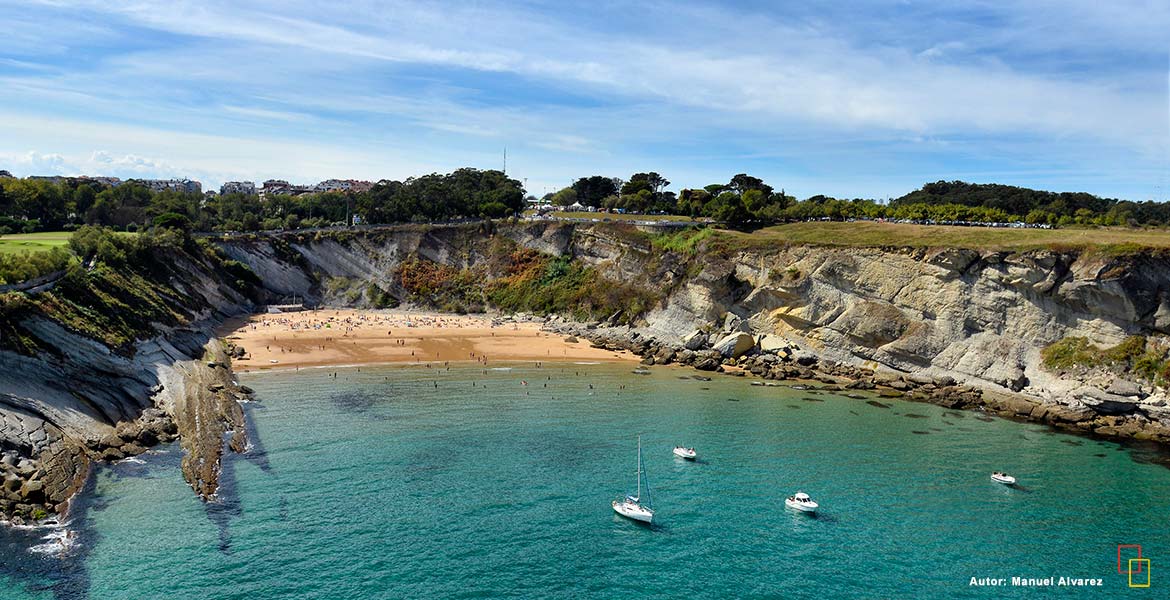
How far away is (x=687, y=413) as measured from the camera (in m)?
51.1

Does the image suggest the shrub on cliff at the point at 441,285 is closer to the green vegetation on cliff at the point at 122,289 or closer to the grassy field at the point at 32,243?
the green vegetation on cliff at the point at 122,289

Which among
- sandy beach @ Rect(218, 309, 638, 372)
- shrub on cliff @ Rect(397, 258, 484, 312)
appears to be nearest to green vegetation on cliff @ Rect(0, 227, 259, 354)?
sandy beach @ Rect(218, 309, 638, 372)

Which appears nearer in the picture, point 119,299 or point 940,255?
point 119,299

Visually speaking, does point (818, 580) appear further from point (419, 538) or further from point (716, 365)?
point (716, 365)

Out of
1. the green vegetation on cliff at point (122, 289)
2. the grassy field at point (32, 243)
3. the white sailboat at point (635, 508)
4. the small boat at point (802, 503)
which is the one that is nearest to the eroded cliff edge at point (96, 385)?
the green vegetation on cliff at point (122, 289)

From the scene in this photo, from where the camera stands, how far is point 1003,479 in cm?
3906

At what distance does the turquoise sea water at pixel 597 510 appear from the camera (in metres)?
27.2

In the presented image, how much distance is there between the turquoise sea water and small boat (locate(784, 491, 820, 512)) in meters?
0.77

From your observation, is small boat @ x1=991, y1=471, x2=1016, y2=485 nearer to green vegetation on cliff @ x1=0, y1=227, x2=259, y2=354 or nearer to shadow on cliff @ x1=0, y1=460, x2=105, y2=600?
shadow on cliff @ x1=0, y1=460, x2=105, y2=600

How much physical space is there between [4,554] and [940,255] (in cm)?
6658

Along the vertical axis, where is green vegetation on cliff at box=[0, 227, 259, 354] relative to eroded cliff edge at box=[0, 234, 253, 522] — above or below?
above

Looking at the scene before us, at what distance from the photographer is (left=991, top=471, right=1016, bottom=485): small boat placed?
38938 mm

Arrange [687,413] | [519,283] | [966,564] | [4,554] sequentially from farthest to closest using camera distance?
[519,283] < [687,413] < [966,564] < [4,554]

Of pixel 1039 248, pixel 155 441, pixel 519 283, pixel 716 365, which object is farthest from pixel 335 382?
pixel 1039 248
